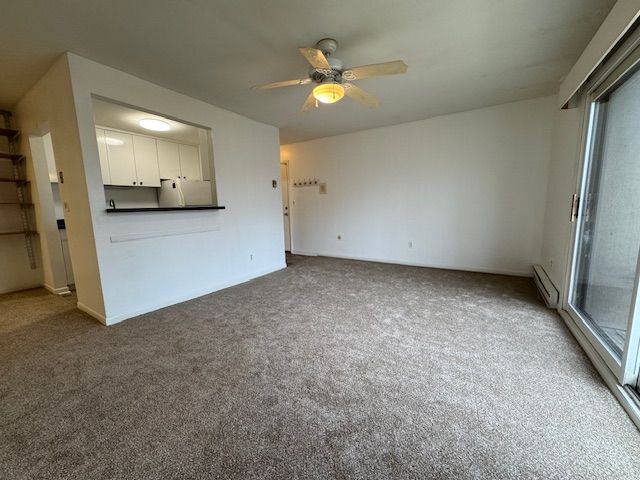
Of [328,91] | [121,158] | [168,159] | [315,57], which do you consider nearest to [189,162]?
[168,159]

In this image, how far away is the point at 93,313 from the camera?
274cm

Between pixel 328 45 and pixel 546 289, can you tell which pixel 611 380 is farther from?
pixel 328 45

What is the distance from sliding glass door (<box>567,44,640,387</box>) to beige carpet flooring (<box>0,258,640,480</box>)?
0.72 feet

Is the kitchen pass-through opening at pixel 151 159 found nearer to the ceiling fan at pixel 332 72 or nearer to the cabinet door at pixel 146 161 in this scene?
the cabinet door at pixel 146 161

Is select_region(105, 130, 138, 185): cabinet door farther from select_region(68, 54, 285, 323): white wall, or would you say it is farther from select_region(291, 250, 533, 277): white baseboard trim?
select_region(291, 250, 533, 277): white baseboard trim

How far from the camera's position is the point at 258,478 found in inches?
42.4

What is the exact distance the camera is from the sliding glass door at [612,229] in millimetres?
1633

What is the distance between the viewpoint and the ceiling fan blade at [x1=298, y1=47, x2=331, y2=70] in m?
1.77

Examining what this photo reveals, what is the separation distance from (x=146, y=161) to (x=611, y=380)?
6006 millimetres

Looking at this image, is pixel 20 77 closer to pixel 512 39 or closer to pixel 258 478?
pixel 258 478

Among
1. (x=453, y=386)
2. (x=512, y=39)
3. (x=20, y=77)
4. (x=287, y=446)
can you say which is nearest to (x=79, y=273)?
(x=20, y=77)

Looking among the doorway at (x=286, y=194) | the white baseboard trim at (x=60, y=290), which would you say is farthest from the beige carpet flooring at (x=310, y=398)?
the doorway at (x=286, y=194)

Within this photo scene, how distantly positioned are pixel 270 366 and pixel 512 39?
328 cm

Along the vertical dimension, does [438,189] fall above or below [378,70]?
below
